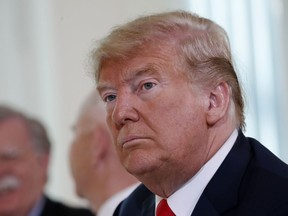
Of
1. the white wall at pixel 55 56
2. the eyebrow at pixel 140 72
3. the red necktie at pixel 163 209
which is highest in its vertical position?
the eyebrow at pixel 140 72

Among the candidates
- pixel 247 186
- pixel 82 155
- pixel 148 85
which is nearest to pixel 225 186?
pixel 247 186

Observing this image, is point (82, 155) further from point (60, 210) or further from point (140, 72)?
point (140, 72)

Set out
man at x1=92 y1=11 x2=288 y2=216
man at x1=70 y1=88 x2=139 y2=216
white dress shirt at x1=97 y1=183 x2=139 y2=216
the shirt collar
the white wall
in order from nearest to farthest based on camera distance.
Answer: man at x1=92 y1=11 x2=288 y2=216, white dress shirt at x1=97 y1=183 x2=139 y2=216, man at x1=70 y1=88 x2=139 y2=216, the shirt collar, the white wall

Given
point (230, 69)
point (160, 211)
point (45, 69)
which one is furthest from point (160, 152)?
point (45, 69)

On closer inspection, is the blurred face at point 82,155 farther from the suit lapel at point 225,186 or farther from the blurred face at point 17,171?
the suit lapel at point 225,186

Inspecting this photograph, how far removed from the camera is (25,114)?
2803 mm

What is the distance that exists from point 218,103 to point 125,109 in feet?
0.71

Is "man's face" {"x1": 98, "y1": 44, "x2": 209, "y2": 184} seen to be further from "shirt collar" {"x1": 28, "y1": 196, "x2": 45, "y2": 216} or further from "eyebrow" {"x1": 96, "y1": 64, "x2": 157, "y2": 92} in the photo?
"shirt collar" {"x1": 28, "y1": 196, "x2": 45, "y2": 216}

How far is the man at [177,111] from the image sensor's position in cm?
151

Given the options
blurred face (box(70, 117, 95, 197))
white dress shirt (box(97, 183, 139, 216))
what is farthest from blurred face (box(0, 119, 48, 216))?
white dress shirt (box(97, 183, 139, 216))

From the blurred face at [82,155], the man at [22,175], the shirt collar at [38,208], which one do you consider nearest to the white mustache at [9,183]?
the man at [22,175]

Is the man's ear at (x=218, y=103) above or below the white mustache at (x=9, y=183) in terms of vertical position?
above

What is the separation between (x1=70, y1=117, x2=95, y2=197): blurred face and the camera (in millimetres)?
2711

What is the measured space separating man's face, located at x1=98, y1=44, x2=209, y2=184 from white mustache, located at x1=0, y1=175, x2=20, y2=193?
1251mm
